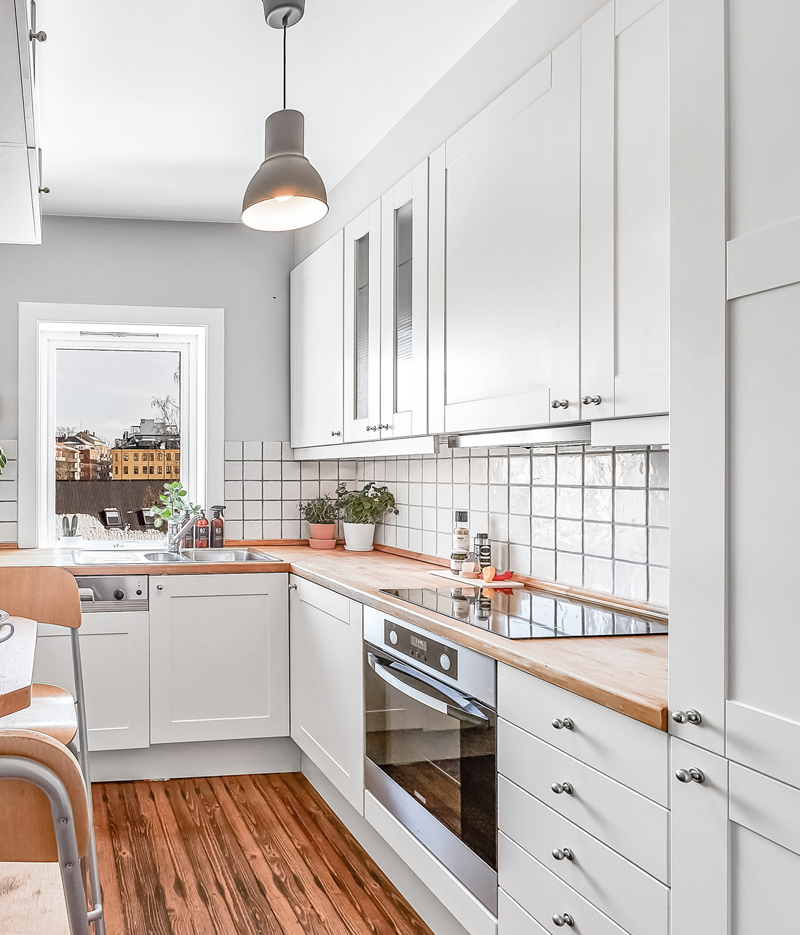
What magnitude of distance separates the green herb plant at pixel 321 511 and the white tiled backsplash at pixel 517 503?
0.08 meters

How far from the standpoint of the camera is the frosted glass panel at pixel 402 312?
279 cm

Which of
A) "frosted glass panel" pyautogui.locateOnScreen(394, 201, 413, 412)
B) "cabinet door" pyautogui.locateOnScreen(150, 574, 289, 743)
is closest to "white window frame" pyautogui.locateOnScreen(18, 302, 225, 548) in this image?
"cabinet door" pyautogui.locateOnScreen(150, 574, 289, 743)

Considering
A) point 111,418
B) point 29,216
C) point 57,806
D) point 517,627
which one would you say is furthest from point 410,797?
point 111,418

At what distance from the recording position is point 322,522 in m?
4.07

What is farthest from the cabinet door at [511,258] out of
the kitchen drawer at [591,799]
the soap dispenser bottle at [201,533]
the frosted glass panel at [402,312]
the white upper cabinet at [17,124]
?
the soap dispenser bottle at [201,533]

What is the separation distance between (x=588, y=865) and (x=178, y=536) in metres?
2.86

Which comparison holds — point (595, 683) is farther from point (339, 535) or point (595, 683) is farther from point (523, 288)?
point (339, 535)

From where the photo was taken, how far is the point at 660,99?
1.59m

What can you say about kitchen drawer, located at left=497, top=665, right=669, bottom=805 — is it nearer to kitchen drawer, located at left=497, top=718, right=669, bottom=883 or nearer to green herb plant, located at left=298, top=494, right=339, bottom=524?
kitchen drawer, located at left=497, top=718, right=669, bottom=883

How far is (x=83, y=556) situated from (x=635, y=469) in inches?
98.9

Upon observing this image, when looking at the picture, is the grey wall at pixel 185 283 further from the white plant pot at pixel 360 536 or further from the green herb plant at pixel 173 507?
the white plant pot at pixel 360 536

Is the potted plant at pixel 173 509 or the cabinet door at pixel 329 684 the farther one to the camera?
the potted plant at pixel 173 509

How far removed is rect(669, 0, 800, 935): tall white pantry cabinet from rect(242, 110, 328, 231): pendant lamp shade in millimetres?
1225

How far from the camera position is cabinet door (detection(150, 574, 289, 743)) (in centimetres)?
329
